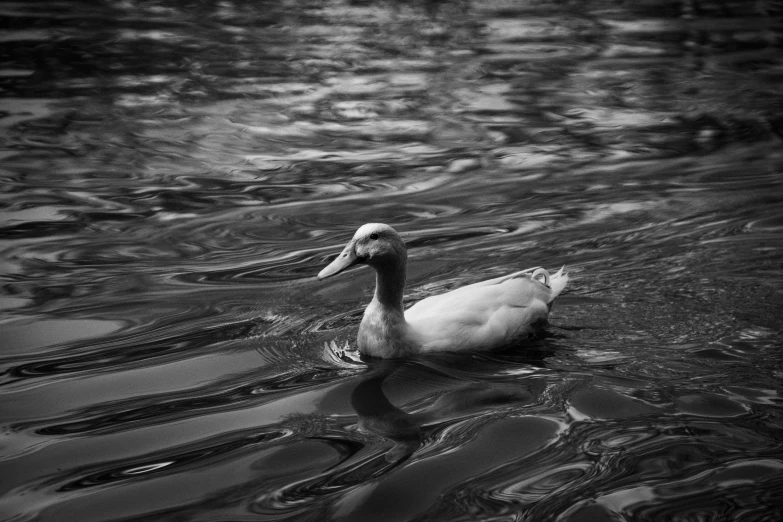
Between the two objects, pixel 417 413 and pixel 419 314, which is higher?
pixel 419 314

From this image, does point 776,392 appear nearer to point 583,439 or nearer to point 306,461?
point 583,439

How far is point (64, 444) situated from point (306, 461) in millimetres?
1236

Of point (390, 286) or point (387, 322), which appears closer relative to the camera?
point (387, 322)

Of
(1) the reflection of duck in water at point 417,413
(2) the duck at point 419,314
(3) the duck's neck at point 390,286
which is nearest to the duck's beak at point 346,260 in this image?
(2) the duck at point 419,314

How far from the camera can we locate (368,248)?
6348 mm

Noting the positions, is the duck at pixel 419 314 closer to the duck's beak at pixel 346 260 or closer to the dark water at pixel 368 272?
the duck's beak at pixel 346 260

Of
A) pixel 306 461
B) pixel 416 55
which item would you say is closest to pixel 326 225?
pixel 306 461

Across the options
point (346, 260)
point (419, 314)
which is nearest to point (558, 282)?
point (419, 314)

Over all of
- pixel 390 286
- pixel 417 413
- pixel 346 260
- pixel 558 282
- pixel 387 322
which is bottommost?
pixel 417 413

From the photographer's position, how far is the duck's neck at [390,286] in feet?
21.2

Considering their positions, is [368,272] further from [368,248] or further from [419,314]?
[368,248]

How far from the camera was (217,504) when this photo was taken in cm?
486

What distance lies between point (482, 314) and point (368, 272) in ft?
5.17

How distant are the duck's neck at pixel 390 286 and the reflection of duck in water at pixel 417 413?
0.49 metres
